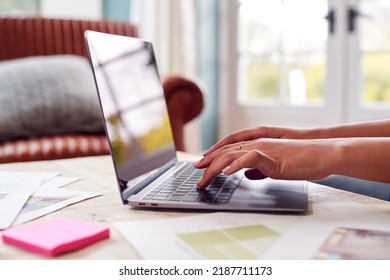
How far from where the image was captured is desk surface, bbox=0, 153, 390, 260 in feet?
1.82

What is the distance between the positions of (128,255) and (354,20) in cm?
253

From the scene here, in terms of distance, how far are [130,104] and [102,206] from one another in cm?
20

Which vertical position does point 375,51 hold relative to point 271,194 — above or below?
above

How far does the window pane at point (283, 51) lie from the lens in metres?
2.93

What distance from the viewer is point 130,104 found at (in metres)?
0.87

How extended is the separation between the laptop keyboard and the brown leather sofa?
1.11 meters

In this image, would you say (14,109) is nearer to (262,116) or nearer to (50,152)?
(50,152)

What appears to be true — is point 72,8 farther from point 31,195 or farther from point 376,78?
point 31,195

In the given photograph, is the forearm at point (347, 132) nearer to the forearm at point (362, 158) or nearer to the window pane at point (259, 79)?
the forearm at point (362, 158)

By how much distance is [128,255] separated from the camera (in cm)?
55

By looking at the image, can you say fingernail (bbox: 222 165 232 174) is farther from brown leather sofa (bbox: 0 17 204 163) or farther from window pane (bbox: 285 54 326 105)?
window pane (bbox: 285 54 326 105)

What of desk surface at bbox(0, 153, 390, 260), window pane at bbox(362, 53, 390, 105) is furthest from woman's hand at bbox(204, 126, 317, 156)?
window pane at bbox(362, 53, 390, 105)

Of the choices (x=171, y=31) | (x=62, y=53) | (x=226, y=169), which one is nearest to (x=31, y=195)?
(x=226, y=169)

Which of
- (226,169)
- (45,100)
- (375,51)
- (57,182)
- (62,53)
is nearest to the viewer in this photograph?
(226,169)
